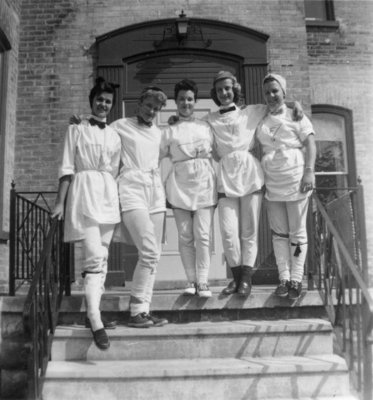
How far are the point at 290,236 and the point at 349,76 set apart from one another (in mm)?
4844

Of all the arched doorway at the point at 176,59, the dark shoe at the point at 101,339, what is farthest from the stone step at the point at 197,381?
the arched doorway at the point at 176,59

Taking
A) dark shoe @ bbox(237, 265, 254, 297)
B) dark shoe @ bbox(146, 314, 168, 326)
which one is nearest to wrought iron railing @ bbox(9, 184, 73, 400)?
dark shoe @ bbox(146, 314, 168, 326)

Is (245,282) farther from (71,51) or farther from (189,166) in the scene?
(71,51)

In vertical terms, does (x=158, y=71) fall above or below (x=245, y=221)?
above

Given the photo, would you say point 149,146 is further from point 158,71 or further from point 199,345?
point 158,71

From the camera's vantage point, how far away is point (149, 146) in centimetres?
429

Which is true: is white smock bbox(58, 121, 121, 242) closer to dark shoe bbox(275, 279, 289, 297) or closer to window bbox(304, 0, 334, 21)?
dark shoe bbox(275, 279, 289, 297)

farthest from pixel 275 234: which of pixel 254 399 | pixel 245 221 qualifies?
pixel 254 399

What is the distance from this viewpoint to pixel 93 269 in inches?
154

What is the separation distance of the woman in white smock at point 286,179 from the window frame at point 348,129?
4086 mm

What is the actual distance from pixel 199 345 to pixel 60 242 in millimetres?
1601

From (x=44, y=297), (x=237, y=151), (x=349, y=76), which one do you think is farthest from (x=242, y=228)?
(x=349, y=76)

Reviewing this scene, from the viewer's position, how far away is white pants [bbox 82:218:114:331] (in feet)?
12.7

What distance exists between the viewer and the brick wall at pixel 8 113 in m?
6.72
